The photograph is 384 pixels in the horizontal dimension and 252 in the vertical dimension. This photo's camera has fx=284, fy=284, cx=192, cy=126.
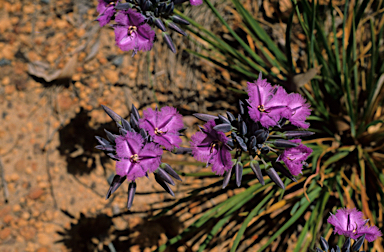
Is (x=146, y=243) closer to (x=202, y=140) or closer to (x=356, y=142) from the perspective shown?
(x=202, y=140)

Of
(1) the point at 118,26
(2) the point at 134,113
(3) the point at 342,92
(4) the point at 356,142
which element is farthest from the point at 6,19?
(4) the point at 356,142

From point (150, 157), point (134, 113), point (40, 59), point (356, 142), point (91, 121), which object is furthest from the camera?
point (40, 59)

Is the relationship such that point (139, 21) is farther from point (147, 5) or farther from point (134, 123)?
point (134, 123)

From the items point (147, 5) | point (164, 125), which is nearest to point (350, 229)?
point (164, 125)

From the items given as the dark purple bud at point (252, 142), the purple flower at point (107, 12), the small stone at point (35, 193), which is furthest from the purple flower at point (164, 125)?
the small stone at point (35, 193)

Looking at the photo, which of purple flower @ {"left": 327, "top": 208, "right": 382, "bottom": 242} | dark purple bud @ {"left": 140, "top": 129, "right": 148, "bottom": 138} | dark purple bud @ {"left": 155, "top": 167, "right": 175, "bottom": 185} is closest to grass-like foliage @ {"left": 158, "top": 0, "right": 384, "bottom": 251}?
purple flower @ {"left": 327, "top": 208, "right": 382, "bottom": 242}
